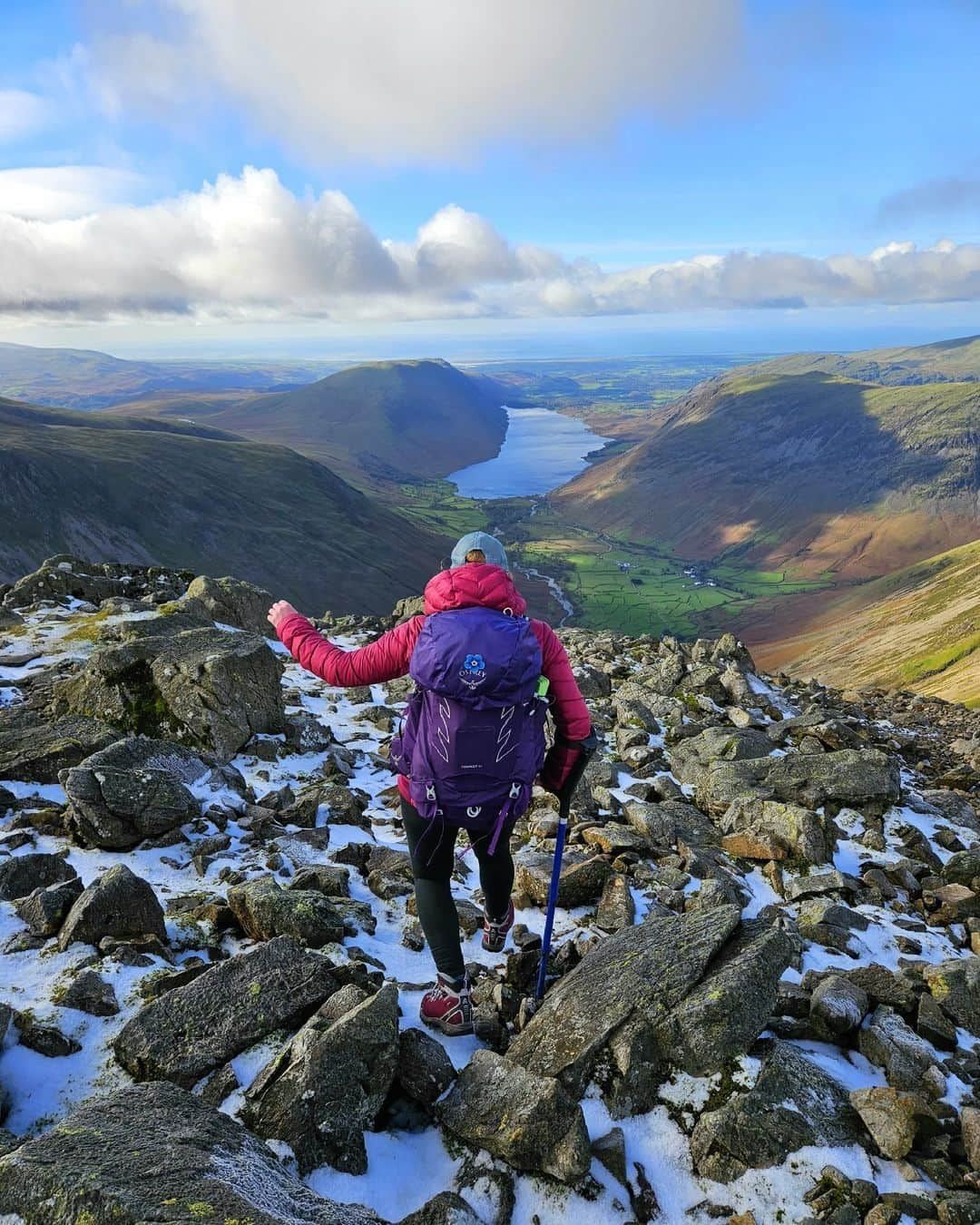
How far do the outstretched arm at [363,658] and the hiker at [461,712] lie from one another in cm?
1

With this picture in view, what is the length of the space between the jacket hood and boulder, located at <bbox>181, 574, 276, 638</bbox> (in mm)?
17674

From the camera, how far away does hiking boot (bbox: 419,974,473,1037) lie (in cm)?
685

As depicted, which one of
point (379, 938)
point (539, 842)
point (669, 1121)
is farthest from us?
point (539, 842)

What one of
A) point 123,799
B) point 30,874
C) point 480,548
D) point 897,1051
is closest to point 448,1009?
point 897,1051

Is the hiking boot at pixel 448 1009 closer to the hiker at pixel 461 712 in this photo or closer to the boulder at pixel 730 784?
the hiker at pixel 461 712

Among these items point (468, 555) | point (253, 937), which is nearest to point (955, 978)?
point (468, 555)

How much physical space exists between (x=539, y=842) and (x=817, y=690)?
2346cm

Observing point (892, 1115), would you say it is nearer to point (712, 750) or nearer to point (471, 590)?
point (471, 590)

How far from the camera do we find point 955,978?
8406 millimetres

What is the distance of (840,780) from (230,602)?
19.7 meters

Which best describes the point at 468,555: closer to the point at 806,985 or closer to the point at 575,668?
the point at 806,985

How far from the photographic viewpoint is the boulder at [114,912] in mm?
7520

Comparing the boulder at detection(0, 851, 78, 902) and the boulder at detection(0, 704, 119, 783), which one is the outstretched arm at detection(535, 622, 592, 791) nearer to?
the boulder at detection(0, 851, 78, 902)

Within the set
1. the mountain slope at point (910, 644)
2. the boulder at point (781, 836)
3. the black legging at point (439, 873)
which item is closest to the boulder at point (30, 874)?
the black legging at point (439, 873)
